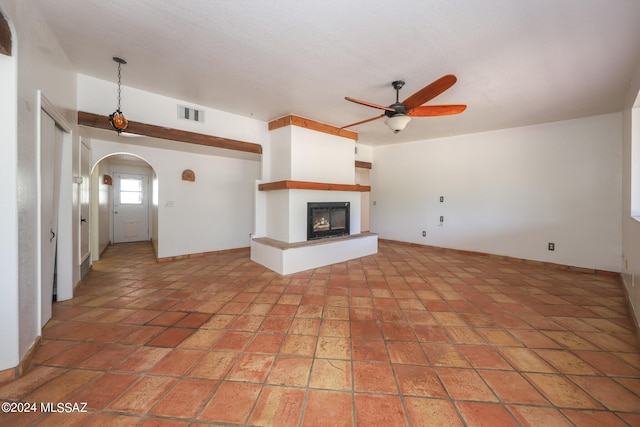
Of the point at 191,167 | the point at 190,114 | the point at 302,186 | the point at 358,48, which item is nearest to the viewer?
the point at 358,48

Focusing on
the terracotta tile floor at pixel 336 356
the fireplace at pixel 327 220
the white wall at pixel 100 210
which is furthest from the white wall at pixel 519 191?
the white wall at pixel 100 210

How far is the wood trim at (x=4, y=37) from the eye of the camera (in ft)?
4.63

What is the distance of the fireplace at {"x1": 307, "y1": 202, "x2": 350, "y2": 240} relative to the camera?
4.16 metres

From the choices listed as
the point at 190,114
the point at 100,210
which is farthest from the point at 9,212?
the point at 100,210

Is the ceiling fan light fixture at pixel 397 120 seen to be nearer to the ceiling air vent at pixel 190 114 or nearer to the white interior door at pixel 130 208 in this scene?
the ceiling air vent at pixel 190 114

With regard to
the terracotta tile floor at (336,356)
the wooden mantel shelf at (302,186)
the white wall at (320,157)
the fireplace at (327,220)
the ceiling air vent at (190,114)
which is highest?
the ceiling air vent at (190,114)

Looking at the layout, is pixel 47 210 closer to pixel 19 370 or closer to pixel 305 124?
pixel 19 370

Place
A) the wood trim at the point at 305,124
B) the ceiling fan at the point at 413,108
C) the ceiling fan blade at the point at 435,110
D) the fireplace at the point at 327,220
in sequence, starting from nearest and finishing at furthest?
the ceiling fan at the point at 413,108, the ceiling fan blade at the point at 435,110, the wood trim at the point at 305,124, the fireplace at the point at 327,220

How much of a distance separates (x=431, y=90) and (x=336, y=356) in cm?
232

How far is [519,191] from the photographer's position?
4.47 meters

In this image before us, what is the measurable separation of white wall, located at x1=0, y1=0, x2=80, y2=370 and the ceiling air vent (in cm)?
166

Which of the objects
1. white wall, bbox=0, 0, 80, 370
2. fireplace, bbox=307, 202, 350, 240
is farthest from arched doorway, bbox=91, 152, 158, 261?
white wall, bbox=0, 0, 80, 370

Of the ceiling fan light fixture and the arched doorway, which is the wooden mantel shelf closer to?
the ceiling fan light fixture

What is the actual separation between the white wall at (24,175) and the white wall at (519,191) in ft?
19.4
